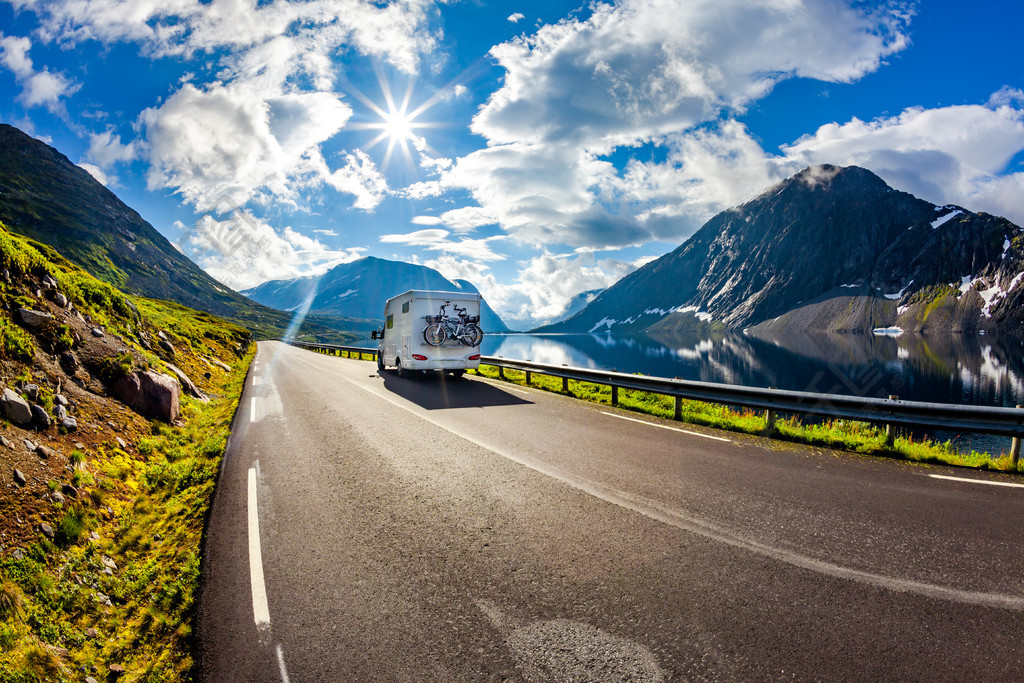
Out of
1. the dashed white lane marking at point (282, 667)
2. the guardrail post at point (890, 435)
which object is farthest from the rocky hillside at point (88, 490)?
the guardrail post at point (890, 435)

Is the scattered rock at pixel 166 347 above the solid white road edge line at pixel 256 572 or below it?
above

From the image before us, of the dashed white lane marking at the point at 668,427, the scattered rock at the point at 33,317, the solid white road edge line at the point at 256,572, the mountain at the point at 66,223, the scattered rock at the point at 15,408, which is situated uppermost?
the mountain at the point at 66,223

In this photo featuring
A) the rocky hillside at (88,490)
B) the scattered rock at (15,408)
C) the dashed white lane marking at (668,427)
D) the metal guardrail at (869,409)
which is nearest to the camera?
the rocky hillside at (88,490)

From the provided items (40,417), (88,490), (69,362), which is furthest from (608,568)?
(69,362)

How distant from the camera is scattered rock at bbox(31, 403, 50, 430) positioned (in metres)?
6.40

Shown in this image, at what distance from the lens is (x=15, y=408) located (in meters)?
6.09

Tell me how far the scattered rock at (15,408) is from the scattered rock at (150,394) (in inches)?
128

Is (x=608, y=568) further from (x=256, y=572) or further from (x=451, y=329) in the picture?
(x=451, y=329)

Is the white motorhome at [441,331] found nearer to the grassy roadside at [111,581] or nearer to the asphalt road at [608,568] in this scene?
the asphalt road at [608,568]

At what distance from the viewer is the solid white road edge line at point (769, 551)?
12.2 feet

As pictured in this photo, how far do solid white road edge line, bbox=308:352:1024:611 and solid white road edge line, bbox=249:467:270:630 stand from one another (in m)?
3.89

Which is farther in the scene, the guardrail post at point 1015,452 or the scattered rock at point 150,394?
the scattered rock at point 150,394

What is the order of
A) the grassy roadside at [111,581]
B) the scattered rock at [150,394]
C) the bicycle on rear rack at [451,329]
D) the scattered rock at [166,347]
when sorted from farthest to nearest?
1. the bicycle on rear rack at [451,329]
2. the scattered rock at [166,347]
3. the scattered rock at [150,394]
4. the grassy roadside at [111,581]

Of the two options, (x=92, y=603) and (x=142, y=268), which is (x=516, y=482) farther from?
(x=142, y=268)
